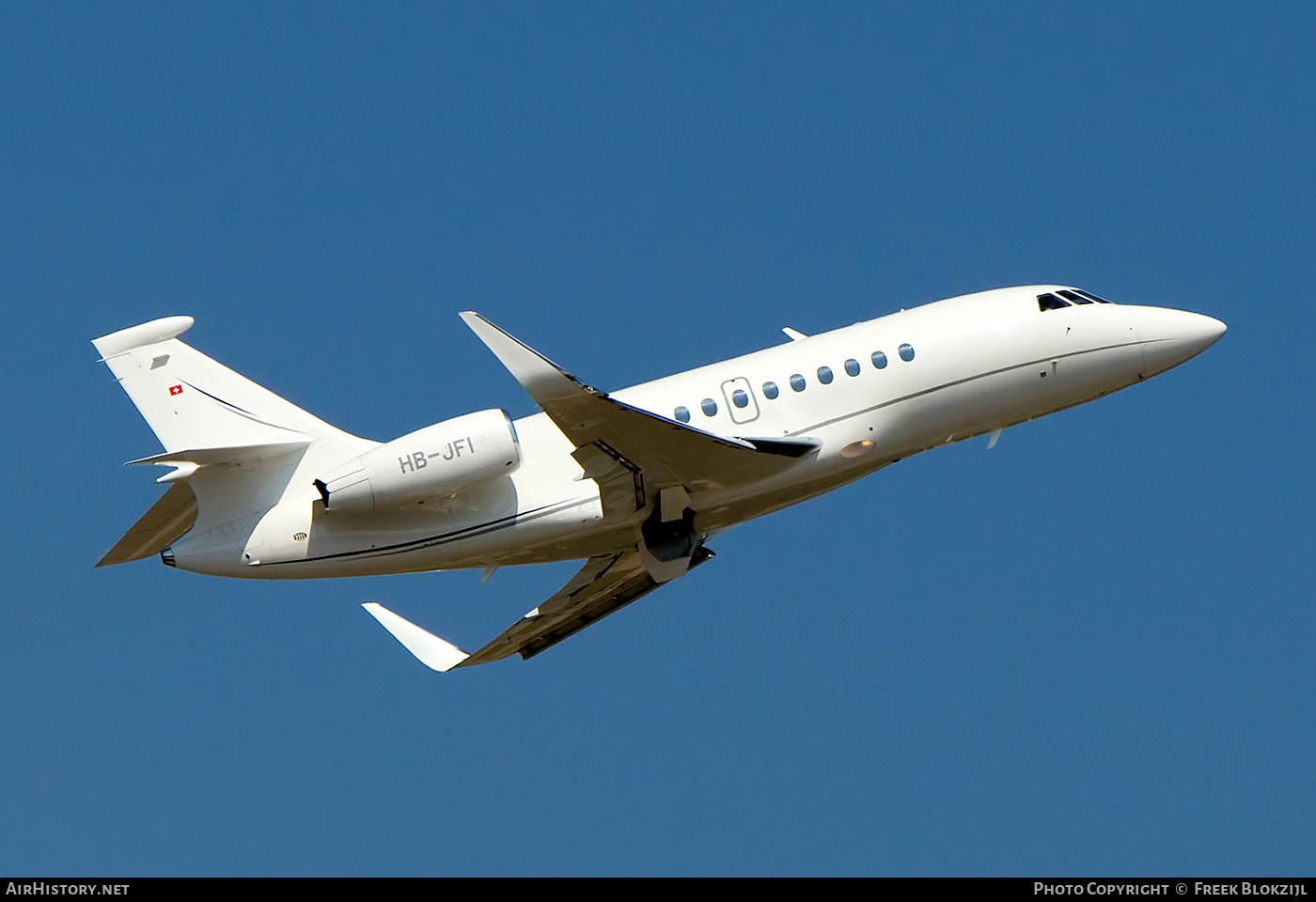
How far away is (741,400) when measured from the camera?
24469 mm

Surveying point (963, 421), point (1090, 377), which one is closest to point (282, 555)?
point (963, 421)

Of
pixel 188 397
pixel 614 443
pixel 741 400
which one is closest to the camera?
pixel 614 443

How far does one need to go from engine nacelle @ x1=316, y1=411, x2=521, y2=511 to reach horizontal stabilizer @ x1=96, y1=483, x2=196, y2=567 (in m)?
2.33

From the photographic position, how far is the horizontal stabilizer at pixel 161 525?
23.4 m

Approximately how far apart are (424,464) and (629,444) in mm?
2860

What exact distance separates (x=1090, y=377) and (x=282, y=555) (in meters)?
12.9

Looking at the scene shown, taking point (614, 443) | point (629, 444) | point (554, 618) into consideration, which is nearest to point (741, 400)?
point (629, 444)

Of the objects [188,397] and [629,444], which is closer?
[629,444]

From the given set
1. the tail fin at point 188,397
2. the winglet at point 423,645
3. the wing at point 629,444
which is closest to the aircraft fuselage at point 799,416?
the wing at point 629,444

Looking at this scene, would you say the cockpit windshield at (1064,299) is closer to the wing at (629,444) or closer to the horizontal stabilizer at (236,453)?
the wing at (629,444)

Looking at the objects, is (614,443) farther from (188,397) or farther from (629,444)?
(188,397)
